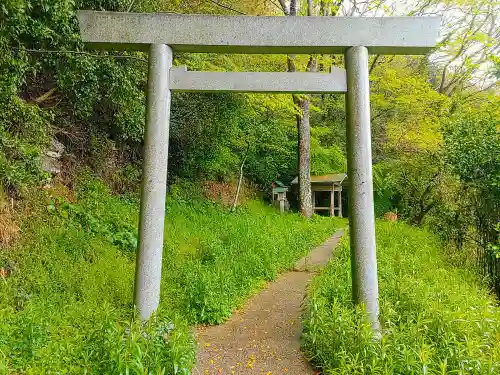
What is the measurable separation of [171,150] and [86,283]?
798cm

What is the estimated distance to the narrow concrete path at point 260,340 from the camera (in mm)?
3834

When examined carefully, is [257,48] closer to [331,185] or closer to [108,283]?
[108,283]

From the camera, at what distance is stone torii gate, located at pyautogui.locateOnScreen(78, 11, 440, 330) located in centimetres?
410

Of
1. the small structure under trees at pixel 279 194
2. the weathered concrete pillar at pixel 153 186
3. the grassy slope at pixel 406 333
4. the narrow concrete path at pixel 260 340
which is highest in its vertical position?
the small structure under trees at pixel 279 194

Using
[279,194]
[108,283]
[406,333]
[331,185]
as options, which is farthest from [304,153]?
[406,333]

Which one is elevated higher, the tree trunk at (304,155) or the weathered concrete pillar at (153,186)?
the tree trunk at (304,155)

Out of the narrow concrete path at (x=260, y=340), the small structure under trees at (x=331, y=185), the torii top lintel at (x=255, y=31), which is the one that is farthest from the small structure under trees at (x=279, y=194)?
the torii top lintel at (x=255, y=31)

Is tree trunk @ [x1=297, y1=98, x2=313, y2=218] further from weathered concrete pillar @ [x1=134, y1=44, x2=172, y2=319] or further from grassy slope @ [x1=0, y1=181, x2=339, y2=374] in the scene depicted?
weathered concrete pillar @ [x1=134, y1=44, x2=172, y2=319]

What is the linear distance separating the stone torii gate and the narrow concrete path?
2.94 feet

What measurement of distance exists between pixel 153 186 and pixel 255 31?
208 cm

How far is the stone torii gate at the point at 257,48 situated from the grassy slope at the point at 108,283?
834 mm

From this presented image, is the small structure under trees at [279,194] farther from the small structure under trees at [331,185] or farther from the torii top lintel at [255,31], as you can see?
the torii top lintel at [255,31]

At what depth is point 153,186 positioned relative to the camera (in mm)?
4102

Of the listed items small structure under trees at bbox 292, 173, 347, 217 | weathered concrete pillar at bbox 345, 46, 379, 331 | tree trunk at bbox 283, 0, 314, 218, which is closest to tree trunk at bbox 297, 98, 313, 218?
tree trunk at bbox 283, 0, 314, 218
